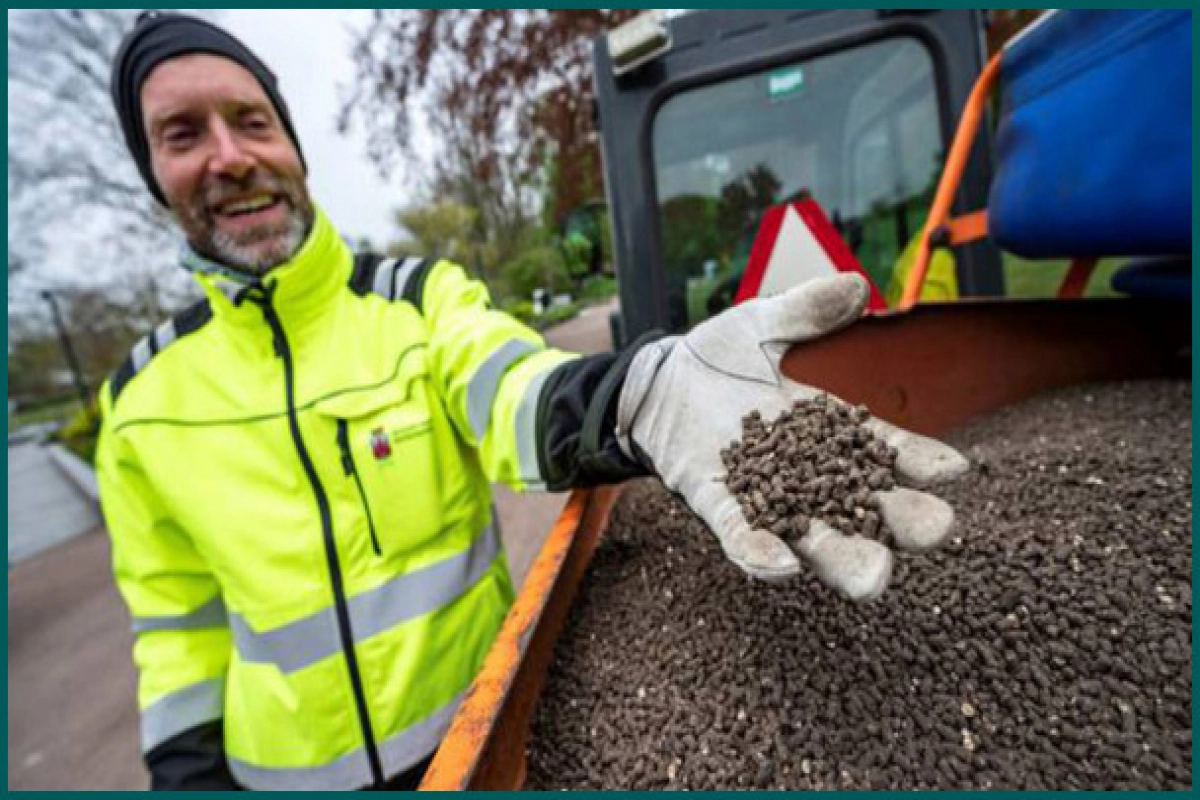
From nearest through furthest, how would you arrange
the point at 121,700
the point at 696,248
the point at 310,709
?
the point at 310,709 < the point at 696,248 < the point at 121,700

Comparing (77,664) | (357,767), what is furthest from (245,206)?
(77,664)

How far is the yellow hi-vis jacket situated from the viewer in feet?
4.62

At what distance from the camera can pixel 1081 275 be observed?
216cm

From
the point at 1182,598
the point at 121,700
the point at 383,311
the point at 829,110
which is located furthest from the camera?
the point at 121,700

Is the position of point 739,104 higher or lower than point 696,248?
higher

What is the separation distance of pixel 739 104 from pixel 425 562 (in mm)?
2590

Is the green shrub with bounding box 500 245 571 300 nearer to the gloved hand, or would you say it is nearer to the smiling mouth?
the smiling mouth

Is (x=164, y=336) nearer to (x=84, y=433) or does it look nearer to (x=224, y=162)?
(x=224, y=162)

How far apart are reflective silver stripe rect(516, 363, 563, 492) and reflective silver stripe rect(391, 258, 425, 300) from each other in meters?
0.60

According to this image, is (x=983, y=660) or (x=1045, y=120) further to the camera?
(x=1045, y=120)

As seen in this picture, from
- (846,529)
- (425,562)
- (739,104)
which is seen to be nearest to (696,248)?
(739,104)

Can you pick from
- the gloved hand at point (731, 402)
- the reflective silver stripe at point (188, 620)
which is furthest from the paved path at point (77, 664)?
the gloved hand at point (731, 402)

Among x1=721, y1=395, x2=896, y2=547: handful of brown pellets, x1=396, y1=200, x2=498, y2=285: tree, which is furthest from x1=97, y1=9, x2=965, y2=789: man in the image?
x1=396, y1=200, x2=498, y2=285: tree

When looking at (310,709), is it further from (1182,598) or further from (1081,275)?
(1081,275)
